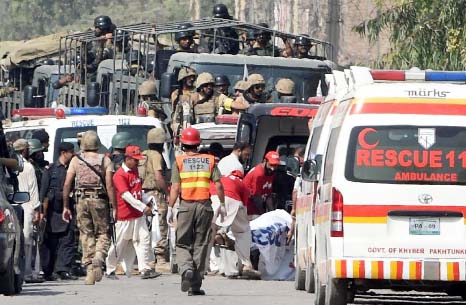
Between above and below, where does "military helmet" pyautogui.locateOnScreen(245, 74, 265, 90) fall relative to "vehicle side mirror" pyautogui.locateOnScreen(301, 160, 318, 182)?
above

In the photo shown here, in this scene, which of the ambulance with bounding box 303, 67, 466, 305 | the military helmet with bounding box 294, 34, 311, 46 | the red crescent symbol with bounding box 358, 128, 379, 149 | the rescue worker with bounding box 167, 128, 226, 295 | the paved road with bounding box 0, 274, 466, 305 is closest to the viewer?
the ambulance with bounding box 303, 67, 466, 305

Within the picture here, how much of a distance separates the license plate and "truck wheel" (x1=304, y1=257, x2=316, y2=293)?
10.2ft

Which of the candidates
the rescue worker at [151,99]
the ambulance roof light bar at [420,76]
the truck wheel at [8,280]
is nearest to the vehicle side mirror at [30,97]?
the rescue worker at [151,99]

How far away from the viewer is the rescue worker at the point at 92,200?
2115 centimetres

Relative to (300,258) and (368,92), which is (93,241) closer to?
(300,258)

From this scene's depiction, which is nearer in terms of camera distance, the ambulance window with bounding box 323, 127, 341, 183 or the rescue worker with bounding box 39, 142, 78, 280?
the ambulance window with bounding box 323, 127, 341, 183

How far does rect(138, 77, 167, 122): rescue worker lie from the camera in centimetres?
2752

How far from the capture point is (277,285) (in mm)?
20828

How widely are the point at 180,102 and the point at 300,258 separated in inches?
320

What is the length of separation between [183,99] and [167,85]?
649 millimetres

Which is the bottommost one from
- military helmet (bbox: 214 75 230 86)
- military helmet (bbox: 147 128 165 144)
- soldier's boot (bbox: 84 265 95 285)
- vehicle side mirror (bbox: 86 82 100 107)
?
soldier's boot (bbox: 84 265 95 285)

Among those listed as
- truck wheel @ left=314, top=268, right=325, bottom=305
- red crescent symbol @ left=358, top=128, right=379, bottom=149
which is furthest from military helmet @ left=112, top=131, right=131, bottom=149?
red crescent symbol @ left=358, top=128, right=379, bottom=149

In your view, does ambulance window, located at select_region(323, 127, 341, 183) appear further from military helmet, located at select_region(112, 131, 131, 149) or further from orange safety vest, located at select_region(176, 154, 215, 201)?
military helmet, located at select_region(112, 131, 131, 149)

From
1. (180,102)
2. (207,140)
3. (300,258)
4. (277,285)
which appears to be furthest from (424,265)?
(180,102)
